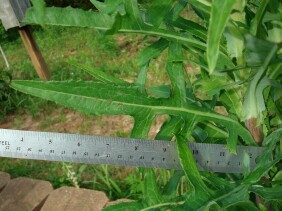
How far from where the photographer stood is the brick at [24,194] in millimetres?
3053

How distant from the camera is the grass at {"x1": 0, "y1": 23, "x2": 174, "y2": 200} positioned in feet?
10.5

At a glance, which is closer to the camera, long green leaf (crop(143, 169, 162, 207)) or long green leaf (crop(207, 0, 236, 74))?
long green leaf (crop(207, 0, 236, 74))

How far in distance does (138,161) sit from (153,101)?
0.26 metres

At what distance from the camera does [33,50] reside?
4.45m

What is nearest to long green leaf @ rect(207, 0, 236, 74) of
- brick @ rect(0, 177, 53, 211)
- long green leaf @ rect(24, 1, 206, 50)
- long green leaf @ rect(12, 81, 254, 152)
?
long green leaf @ rect(24, 1, 206, 50)

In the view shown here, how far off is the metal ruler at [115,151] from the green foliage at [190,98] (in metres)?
0.06

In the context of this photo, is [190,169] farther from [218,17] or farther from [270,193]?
[218,17]

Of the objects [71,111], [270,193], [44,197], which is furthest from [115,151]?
[71,111]

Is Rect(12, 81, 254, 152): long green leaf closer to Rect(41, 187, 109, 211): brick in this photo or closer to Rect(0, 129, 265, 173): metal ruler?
Rect(0, 129, 265, 173): metal ruler

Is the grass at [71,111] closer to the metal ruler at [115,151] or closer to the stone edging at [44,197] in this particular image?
the stone edging at [44,197]

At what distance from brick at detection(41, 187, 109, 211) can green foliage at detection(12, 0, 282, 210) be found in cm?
147

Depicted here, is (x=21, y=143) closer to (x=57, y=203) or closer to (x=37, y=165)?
(x=57, y=203)

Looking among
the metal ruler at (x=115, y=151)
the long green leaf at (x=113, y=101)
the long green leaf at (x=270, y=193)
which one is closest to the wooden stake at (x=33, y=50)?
the metal ruler at (x=115, y=151)

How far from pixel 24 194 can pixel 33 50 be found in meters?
1.68
